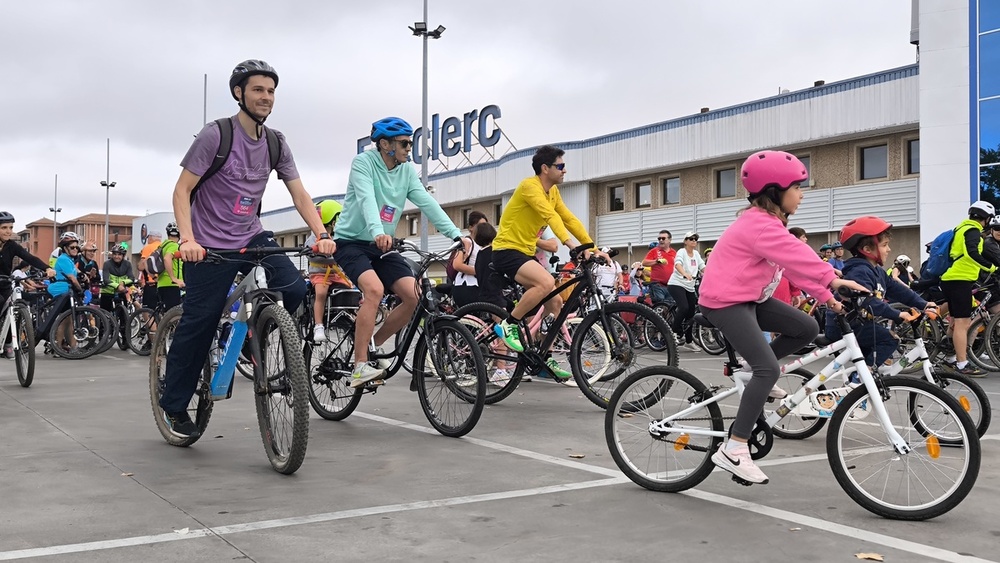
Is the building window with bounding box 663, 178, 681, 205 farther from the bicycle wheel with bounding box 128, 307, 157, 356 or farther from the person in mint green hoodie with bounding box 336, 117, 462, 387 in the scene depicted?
the person in mint green hoodie with bounding box 336, 117, 462, 387

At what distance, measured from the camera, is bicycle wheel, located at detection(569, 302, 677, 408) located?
7.44 metres

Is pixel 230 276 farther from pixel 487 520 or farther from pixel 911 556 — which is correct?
pixel 911 556

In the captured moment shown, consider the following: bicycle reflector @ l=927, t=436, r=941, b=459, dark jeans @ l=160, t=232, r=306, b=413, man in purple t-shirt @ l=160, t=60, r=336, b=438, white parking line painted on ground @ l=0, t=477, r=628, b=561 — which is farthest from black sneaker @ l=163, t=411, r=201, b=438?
bicycle reflector @ l=927, t=436, r=941, b=459

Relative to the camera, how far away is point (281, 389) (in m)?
5.19

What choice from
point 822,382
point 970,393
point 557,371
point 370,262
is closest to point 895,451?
point 822,382

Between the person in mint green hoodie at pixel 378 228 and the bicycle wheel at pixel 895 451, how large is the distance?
3.15 meters

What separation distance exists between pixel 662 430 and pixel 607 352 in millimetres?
2636

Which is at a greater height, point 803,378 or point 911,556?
point 803,378

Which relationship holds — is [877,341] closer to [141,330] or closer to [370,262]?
[370,262]

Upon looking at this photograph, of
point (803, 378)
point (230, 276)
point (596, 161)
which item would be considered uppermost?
point (596, 161)

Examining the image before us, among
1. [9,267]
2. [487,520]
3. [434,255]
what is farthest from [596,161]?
→ [487,520]

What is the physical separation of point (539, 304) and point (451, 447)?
1.99m

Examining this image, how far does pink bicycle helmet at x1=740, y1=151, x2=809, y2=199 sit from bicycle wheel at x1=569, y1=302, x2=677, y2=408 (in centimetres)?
277

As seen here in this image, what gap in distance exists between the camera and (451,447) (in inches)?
240
